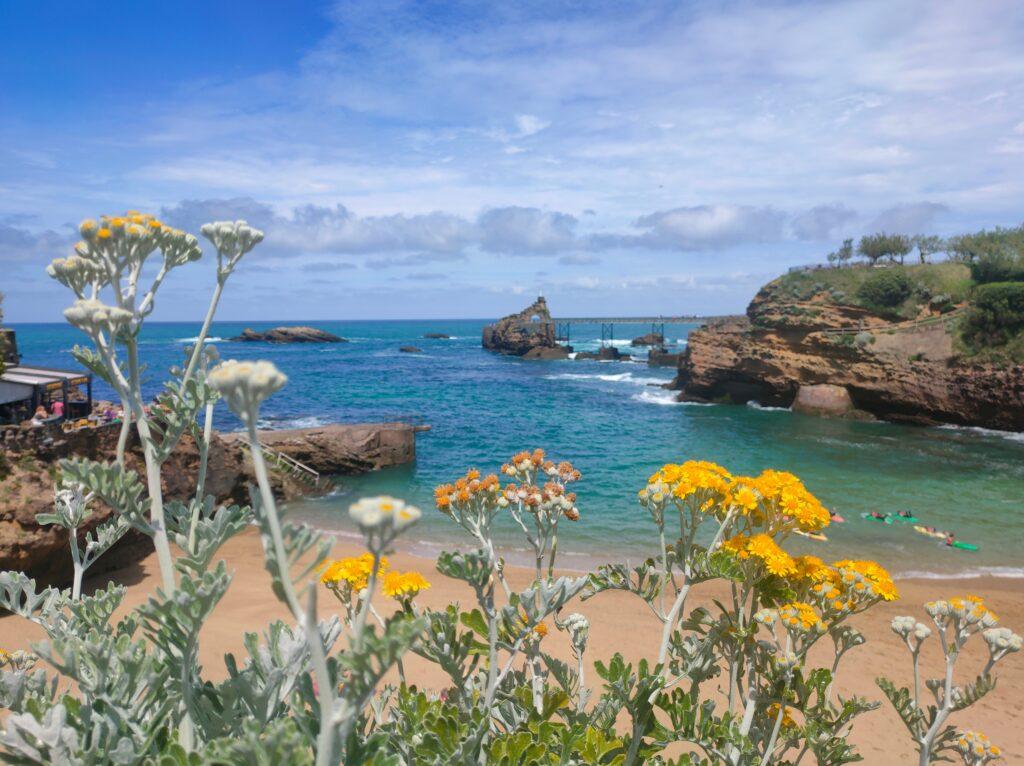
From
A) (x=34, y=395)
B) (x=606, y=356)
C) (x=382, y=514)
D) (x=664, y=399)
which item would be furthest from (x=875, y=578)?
(x=606, y=356)

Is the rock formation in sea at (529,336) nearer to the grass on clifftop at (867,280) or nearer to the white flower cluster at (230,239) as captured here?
the grass on clifftop at (867,280)

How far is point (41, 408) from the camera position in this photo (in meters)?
15.9

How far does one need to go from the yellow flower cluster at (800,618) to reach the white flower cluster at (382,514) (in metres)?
2.83

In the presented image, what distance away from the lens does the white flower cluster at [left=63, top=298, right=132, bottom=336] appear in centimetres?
229

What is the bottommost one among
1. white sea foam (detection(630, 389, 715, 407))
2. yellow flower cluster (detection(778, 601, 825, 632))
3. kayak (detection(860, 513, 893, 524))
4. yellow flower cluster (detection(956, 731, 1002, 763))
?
kayak (detection(860, 513, 893, 524))

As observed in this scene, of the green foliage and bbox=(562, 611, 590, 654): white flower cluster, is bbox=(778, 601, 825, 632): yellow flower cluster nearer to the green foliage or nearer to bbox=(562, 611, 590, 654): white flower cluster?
bbox=(562, 611, 590, 654): white flower cluster

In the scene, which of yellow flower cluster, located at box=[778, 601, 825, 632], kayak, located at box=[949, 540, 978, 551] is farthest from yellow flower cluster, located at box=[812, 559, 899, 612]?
kayak, located at box=[949, 540, 978, 551]

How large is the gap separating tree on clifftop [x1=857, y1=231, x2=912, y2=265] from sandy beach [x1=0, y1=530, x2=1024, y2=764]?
44.0m

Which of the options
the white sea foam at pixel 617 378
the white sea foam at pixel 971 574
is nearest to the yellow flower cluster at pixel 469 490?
the white sea foam at pixel 971 574

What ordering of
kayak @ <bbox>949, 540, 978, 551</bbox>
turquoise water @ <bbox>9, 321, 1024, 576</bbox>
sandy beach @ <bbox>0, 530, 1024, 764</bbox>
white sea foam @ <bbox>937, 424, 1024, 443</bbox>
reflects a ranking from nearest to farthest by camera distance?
sandy beach @ <bbox>0, 530, 1024, 764</bbox>, kayak @ <bbox>949, 540, 978, 551</bbox>, turquoise water @ <bbox>9, 321, 1024, 576</bbox>, white sea foam @ <bbox>937, 424, 1024, 443</bbox>

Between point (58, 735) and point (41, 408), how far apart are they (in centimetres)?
1750

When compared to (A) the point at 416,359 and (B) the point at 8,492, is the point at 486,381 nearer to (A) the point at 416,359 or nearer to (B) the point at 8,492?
(A) the point at 416,359

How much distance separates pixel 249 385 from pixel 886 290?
45853 millimetres

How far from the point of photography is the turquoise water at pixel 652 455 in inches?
707
